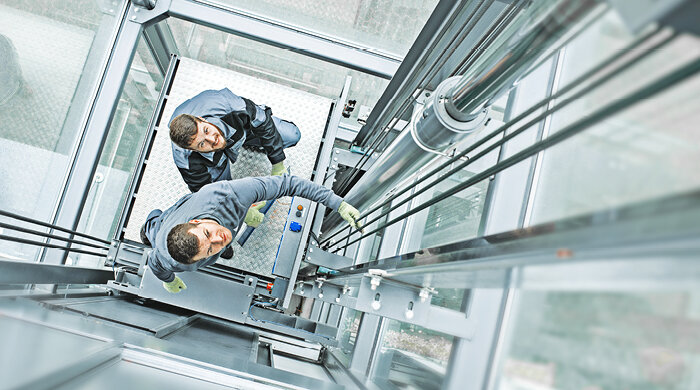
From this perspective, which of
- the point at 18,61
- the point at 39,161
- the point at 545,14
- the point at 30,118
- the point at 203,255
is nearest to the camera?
the point at 545,14

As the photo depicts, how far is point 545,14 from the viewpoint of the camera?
1008mm

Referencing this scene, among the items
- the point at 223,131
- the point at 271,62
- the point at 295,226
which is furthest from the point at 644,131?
the point at 271,62

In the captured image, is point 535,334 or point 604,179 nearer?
point 604,179

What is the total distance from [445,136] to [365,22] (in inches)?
115

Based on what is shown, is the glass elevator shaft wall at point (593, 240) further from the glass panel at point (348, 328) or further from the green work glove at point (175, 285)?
the glass panel at point (348, 328)

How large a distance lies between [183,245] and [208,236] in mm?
163

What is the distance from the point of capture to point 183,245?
2.75 metres

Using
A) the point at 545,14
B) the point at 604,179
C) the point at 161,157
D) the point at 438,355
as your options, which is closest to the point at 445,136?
the point at 604,179

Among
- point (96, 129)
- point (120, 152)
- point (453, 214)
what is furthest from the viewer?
point (120, 152)

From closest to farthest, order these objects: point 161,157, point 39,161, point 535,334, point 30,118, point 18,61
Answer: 1. point 535,334
2. point 18,61
3. point 30,118
4. point 39,161
5. point 161,157

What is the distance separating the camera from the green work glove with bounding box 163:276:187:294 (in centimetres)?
364

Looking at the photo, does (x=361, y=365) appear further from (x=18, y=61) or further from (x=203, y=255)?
(x=18, y=61)

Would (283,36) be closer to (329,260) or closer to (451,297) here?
(329,260)

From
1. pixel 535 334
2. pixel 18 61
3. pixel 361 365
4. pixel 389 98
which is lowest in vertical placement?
pixel 361 365
